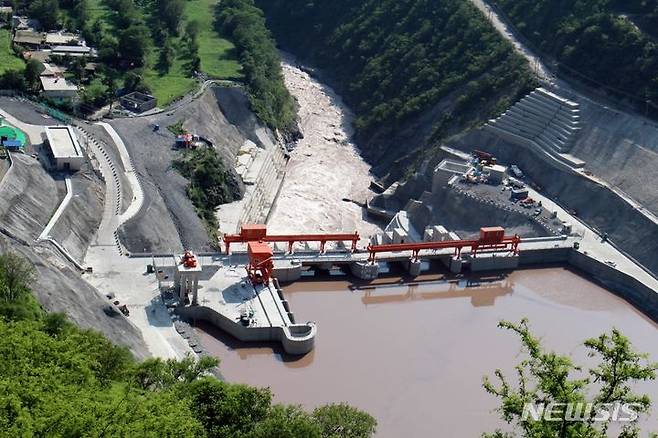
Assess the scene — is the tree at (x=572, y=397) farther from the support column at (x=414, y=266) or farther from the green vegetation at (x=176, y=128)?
the green vegetation at (x=176, y=128)

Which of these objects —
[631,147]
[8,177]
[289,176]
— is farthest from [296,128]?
[8,177]

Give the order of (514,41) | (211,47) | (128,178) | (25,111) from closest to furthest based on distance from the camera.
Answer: (128,178), (25,111), (514,41), (211,47)

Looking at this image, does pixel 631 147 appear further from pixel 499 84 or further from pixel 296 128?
pixel 296 128

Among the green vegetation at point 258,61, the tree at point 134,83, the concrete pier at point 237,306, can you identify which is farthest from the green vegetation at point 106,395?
the green vegetation at point 258,61

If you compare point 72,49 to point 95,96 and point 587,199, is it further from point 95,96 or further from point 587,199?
point 587,199

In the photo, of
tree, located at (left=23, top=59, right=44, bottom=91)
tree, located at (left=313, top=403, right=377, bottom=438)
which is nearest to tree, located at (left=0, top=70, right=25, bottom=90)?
tree, located at (left=23, top=59, right=44, bottom=91)

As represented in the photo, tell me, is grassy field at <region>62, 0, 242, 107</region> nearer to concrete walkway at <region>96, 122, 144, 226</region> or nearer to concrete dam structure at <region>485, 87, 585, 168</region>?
concrete walkway at <region>96, 122, 144, 226</region>

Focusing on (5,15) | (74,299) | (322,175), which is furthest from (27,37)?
(74,299)
